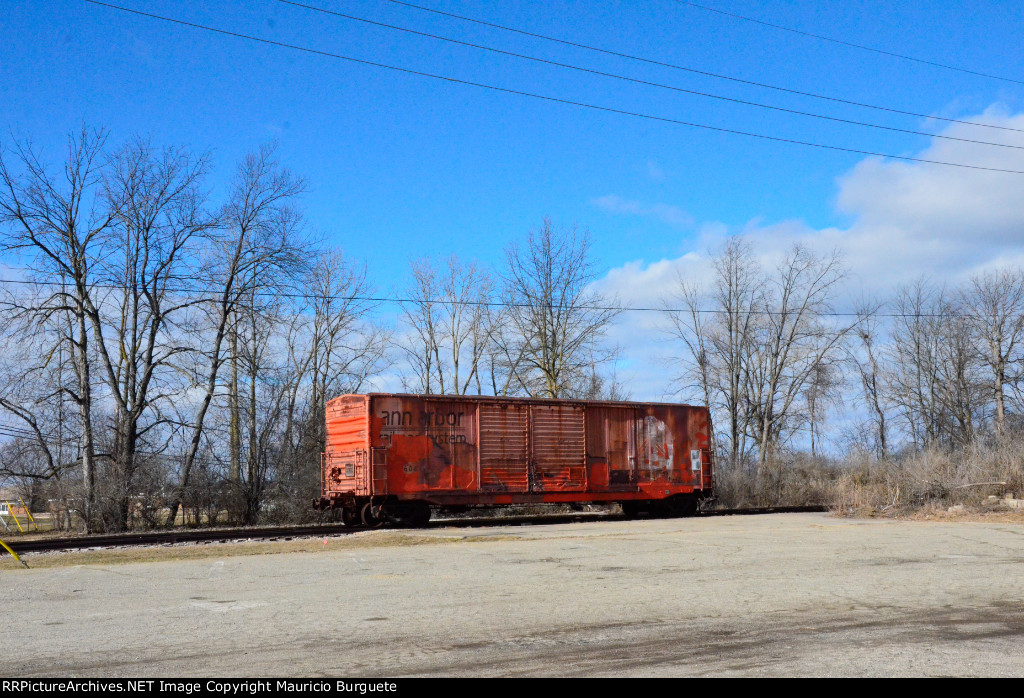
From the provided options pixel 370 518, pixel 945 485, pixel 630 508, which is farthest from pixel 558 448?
pixel 945 485

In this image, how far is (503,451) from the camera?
22656 millimetres

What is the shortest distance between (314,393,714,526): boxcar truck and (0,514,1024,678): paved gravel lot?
5786 mm

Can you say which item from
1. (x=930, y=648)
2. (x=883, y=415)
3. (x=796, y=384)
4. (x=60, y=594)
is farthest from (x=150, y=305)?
(x=883, y=415)

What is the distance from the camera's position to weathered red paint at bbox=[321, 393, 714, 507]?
837 inches

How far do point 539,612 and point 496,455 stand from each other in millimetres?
13706

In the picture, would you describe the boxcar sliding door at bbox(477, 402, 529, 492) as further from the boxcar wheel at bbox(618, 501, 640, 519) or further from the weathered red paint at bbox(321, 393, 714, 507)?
the boxcar wheel at bbox(618, 501, 640, 519)

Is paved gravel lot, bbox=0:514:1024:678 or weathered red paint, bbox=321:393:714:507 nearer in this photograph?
paved gravel lot, bbox=0:514:1024:678

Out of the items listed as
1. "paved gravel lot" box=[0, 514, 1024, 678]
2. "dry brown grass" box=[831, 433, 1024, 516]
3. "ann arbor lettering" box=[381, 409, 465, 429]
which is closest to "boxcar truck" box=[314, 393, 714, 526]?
"ann arbor lettering" box=[381, 409, 465, 429]

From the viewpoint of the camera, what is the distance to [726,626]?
26.1 ft

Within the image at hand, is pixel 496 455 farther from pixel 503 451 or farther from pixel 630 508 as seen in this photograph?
pixel 630 508

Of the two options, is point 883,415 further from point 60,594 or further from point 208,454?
point 60,594

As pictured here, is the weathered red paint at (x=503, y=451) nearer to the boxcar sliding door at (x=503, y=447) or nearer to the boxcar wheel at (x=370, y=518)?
the boxcar sliding door at (x=503, y=447)

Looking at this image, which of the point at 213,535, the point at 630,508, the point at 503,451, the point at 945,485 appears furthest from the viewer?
the point at 630,508

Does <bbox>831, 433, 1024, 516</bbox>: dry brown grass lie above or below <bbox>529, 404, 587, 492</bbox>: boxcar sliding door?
below
